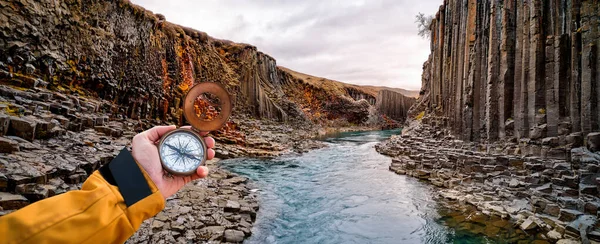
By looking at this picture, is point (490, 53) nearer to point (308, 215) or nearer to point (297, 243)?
point (308, 215)

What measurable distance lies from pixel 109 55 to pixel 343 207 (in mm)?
17174

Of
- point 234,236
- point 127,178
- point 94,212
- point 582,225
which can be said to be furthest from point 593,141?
point 94,212

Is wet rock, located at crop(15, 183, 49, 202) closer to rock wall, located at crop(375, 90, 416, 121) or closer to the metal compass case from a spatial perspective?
the metal compass case

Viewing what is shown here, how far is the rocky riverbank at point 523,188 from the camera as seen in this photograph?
7.61 metres

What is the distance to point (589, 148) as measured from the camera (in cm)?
877

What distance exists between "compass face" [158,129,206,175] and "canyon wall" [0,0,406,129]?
38.1ft

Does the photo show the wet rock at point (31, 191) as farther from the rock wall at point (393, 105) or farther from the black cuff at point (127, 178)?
the rock wall at point (393, 105)

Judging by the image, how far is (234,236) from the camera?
7.68 m

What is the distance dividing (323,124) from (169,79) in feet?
119

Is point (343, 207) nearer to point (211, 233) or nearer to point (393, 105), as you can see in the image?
point (211, 233)

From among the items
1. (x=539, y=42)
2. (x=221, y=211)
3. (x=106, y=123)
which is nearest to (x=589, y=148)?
(x=539, y=42)

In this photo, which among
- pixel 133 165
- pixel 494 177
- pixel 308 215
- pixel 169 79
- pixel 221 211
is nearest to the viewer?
pixel 133 165

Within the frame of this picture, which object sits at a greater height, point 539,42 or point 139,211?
point 539,42

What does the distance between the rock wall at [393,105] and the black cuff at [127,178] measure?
72163 millimetres
